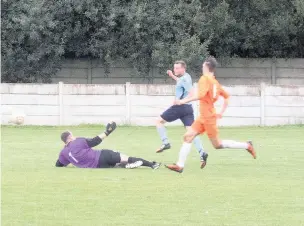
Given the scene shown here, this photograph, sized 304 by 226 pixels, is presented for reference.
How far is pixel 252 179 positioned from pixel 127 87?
690 inches

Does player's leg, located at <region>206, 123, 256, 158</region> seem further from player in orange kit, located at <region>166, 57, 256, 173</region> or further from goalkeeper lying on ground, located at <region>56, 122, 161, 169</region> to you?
goalkeeper lying on ground, located at <region>56, 122, 161, 169</region>

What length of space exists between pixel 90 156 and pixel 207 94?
250 cm

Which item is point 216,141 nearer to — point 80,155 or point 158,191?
point 80,155

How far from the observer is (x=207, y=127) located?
1603cm

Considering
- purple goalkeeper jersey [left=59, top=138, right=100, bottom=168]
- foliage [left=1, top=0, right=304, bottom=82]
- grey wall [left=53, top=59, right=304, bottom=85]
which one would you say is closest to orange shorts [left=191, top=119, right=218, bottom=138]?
purple goalkeeper jersey [left=59, top=138, right=100, bottom=168]

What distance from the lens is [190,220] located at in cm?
1123

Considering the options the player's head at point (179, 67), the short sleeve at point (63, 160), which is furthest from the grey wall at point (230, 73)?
the short sleeve at point (63, 160)

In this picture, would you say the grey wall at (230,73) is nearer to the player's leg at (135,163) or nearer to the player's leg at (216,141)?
the player's leg at (135,163)

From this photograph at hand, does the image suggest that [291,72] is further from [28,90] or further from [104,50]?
[28,90]

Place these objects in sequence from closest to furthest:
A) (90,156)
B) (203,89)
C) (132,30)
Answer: (203,89) < (90,156) < (132,30)

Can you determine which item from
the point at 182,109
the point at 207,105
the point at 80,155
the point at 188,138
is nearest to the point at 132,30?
the point at 182,109

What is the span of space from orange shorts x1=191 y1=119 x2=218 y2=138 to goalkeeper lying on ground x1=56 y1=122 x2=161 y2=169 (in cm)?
139

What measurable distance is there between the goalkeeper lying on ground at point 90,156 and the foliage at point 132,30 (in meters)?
22.9

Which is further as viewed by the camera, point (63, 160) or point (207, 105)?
point (63, 160)
